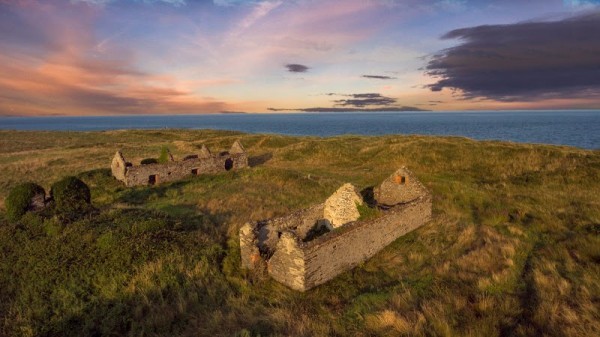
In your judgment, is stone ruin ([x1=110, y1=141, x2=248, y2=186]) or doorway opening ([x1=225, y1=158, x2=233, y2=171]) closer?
stone ruin ([x1=110, y1=141, x2=248, y2=186])

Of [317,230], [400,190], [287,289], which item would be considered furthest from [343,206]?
[287,289]

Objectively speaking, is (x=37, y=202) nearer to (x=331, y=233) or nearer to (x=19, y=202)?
(x=19, y=202)

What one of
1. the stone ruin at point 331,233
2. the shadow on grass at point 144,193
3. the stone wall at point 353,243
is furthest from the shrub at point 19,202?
the stone wall at point 353,243

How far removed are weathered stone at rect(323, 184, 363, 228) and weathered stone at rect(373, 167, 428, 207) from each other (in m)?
3.74

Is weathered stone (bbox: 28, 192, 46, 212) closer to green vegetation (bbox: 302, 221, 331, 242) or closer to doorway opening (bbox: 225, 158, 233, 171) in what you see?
doorway opening (bbox: 225, 158, 233, 171)

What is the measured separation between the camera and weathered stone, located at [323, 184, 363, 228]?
44.0ft

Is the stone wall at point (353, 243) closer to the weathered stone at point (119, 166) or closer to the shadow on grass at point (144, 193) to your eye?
the shadow on grass at point (144, 193)

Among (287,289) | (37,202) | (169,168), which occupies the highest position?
(169,168)

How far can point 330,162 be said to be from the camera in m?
40.0

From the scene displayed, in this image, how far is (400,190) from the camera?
54.5 feet

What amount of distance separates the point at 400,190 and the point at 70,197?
20.4 metres

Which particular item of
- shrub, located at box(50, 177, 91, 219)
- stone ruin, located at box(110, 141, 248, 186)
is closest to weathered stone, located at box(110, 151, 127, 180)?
stone ruin, located at box(110, 141, 248, 186)

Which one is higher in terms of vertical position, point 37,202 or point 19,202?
point 19,202

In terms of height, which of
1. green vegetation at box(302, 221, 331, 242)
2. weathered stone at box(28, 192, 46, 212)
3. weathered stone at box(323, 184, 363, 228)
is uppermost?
weathered stone at box(323, 184, 363, 228)
